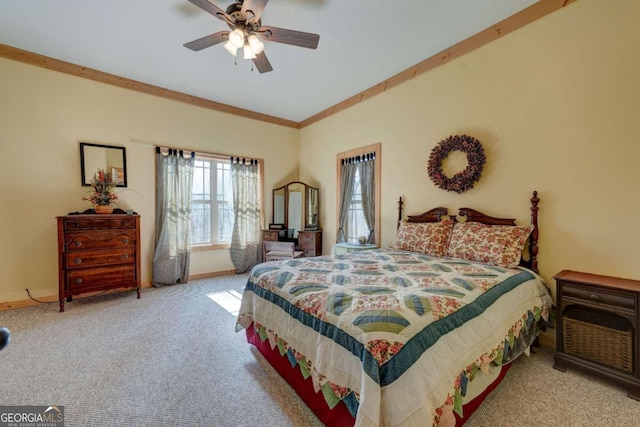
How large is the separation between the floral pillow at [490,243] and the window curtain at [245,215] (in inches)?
132

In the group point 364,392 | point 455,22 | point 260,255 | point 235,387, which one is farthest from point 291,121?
point 364,392

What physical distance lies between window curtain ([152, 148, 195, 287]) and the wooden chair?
127 cm

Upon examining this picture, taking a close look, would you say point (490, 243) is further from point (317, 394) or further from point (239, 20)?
point (239, 20)

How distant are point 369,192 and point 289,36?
2.37m

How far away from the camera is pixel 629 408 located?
1.61 m

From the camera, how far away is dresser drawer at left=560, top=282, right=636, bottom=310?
171cm

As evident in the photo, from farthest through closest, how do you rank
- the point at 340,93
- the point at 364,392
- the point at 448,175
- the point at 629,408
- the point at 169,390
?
the point at 340,93 < the point at 448,175 < the point at 169,390 < the point at 629,408 < the point at 364,392

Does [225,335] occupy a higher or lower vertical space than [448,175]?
lower

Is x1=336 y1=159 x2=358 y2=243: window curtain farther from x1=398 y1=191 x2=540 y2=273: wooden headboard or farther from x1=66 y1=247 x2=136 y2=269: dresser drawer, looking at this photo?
x1=66 y1=247 x2=136 y2=269: dresser drawer

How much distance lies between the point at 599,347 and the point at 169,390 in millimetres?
2966

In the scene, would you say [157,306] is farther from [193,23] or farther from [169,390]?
[193,23]

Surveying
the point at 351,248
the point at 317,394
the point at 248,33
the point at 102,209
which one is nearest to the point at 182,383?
the point at 317,394

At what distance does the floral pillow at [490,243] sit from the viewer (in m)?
2.31

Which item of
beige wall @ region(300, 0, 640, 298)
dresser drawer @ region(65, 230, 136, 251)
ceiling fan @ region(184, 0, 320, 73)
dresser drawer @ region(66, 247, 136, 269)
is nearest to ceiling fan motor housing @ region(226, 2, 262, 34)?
ceiling fan @ region(184, 0, 320, 73)
